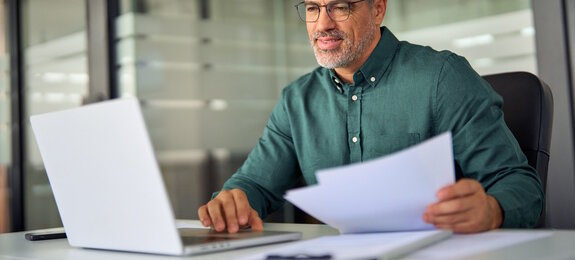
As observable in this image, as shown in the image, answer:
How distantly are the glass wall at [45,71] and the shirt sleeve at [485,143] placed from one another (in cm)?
320

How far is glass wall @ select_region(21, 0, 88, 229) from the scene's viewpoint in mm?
4414

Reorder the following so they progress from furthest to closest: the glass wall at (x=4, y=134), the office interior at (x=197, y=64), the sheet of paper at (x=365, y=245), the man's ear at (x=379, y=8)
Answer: the glass wall at (x=4, y=134), the office interior at (x=197, y=64), the man's ear at (x=379, y=8), the sheet of paper at (x=365, y=245)

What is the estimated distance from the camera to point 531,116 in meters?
1.58

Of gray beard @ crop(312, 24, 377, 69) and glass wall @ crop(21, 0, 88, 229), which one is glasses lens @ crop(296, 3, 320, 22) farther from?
glass wall @ crop(21, 0, 88, 229)

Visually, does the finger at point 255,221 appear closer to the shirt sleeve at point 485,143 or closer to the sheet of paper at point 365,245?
the sheet of paper at point 365,245

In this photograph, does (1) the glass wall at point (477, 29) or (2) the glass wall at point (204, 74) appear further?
(2) the glass wall at point (204, 74)

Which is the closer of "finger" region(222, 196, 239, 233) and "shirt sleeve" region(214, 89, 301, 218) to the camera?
"finger" region(222, 196, 239, 233)

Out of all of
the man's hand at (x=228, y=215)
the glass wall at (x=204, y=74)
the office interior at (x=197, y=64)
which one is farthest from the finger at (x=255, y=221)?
the glass wall at (x=204, y=74)

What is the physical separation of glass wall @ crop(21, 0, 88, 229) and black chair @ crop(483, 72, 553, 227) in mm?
3274

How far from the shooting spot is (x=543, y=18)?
225 cm

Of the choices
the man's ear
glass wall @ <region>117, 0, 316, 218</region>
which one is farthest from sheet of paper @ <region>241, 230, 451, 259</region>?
glass wall @ <region>117, 0, 316, 218</region>

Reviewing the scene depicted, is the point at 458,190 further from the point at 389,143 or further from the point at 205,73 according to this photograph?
the point at 205,73

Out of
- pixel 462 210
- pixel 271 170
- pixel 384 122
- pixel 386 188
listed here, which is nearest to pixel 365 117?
pixel 384 122

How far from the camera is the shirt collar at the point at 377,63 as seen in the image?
172 cm
